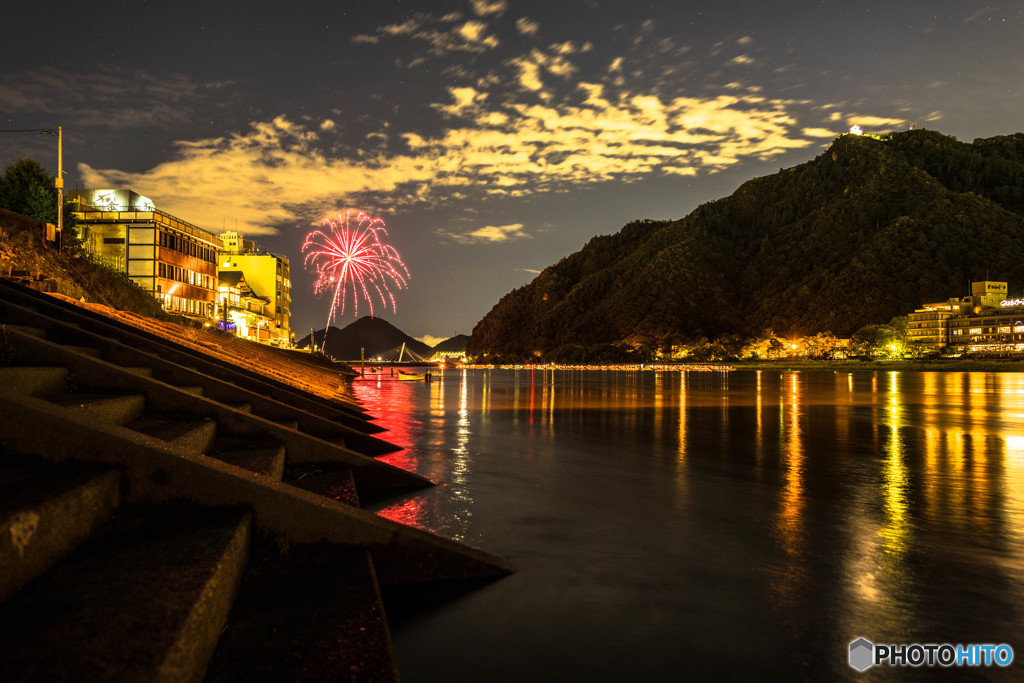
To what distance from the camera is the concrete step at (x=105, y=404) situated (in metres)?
5.15

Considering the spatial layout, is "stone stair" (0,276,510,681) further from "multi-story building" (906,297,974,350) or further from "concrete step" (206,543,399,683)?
"multi-story building" (906,297,974,350)

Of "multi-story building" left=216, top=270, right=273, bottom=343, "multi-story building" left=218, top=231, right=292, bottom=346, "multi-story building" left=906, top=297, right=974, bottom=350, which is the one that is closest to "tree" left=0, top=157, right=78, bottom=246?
"multi-story building" left=216, top=270, right=273, bottom=343

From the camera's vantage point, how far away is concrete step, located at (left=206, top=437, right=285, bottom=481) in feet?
20.6

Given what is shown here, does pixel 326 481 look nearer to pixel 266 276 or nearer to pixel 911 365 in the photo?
pixel 266 276

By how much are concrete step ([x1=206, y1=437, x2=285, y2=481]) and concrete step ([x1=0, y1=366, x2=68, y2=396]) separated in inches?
63.0

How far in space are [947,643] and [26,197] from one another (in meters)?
59.6

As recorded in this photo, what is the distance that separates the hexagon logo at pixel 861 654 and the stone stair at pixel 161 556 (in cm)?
316

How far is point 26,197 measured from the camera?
149 feet

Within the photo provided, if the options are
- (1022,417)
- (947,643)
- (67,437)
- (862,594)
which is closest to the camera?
(67,437)

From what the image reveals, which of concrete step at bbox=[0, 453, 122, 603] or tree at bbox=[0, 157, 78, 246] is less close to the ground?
tree at bbox=[0, 157, 78, 246]

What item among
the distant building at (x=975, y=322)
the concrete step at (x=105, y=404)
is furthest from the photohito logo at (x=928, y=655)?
the distant building at (x=975, y=322)

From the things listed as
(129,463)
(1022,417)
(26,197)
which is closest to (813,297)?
(1022,417)

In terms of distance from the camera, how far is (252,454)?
681cm

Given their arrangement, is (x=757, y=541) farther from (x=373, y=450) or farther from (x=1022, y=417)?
(x=1022, y=417)
